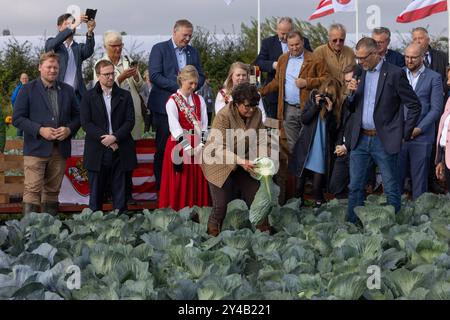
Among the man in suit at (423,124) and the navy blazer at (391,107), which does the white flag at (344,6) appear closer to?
the man in suit at (423,124)

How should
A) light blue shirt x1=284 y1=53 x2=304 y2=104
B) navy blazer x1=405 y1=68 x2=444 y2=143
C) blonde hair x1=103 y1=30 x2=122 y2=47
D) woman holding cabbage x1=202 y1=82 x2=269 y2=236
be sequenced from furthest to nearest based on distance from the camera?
light blue shirt x1=284 y1=53 x2=304 y2=104
navy blazer x1=405 y1=68 x2=444 y2=143
blonde hair x1=103 y1=30 x2=122 y2=47
woman holding cabbage x1=202 y1=82 x2=269 y2=236

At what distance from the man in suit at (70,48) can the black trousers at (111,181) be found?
1164mm

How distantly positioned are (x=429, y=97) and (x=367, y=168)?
2.29m

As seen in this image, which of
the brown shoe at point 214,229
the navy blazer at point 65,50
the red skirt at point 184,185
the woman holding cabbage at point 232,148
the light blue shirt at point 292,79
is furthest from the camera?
the light blue shirt at point 292,79

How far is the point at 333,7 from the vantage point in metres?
19.1

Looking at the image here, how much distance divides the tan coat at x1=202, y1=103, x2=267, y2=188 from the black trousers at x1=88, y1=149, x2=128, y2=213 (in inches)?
77.2

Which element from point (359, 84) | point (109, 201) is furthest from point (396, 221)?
point (109, 201)

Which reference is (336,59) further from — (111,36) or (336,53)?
(111,36)

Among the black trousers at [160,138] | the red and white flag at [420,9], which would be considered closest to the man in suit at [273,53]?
the black trousers at [160,138]

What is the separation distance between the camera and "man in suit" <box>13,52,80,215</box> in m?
10.4

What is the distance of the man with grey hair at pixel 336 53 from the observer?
1165 cm

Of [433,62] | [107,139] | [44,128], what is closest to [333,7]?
[433,62]

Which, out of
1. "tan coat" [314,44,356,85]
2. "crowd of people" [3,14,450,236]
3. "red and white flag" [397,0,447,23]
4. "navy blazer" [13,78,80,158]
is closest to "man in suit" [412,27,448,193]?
"crowd of people" [3,14,450,236]

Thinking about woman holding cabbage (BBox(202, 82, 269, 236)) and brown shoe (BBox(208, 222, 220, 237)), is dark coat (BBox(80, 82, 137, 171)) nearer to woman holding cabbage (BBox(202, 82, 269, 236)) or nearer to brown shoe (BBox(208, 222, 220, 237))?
woman holding cabbage (BBox(202, 82, 269, 236))
